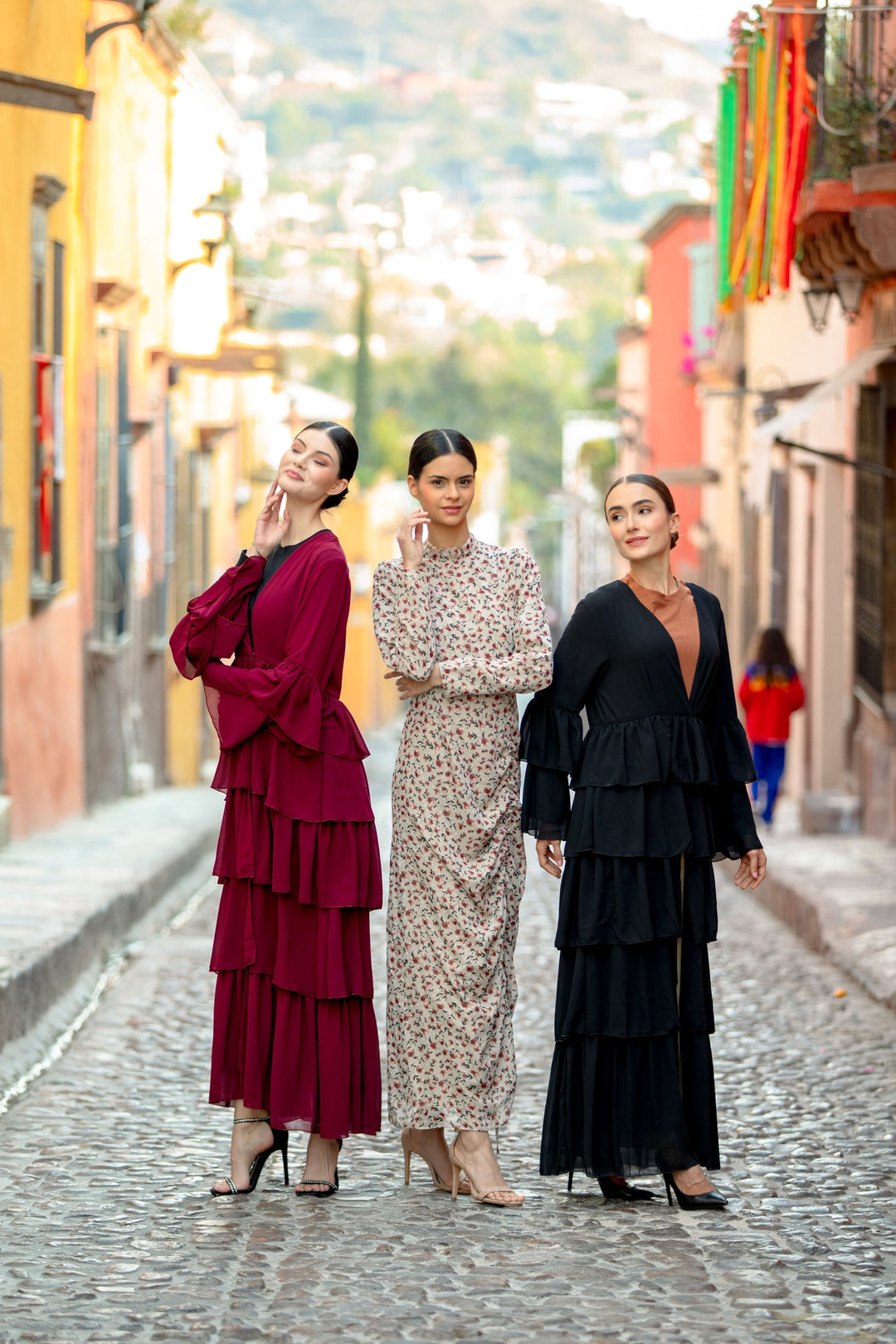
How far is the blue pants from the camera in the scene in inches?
566

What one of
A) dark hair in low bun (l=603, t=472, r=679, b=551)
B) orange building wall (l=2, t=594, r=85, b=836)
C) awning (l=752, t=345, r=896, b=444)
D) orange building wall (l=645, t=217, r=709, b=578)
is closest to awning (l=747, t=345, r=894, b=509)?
awning (l=752, t=345, r=896, b=444)

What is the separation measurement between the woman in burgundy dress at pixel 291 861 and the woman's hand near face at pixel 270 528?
0.03 metres

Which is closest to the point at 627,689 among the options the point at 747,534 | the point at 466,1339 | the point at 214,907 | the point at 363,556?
the point at 466,1339

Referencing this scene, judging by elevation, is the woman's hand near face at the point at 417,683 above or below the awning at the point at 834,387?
below

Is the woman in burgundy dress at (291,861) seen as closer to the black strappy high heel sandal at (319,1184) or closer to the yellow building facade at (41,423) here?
the black strappy high heel sandal at (319,1184)

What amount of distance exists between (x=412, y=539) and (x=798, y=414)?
848cm

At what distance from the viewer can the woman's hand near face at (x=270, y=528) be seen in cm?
552

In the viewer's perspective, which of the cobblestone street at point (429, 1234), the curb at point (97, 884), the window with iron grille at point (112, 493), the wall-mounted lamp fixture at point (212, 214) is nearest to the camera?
the cobblestone street at point (429, 1234)

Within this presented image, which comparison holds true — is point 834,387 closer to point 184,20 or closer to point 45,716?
point 45,716

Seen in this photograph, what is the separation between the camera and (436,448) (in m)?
5.45

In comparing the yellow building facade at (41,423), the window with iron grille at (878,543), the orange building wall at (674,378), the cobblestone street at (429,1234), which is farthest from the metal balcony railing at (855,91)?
the orange building wall at (674,378)

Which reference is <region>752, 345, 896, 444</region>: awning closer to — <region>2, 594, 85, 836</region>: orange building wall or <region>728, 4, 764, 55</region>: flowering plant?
<region>728, 4, 764, 55</region>: flowering plant

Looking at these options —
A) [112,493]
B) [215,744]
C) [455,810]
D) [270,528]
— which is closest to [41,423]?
[112,493]

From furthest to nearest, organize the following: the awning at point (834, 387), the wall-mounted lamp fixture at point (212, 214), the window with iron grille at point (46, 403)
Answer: the wall-mounted lamp fixture at point (212, 214)
the awning at point (834, 387)
the window with iron grille at point (46, 403)
